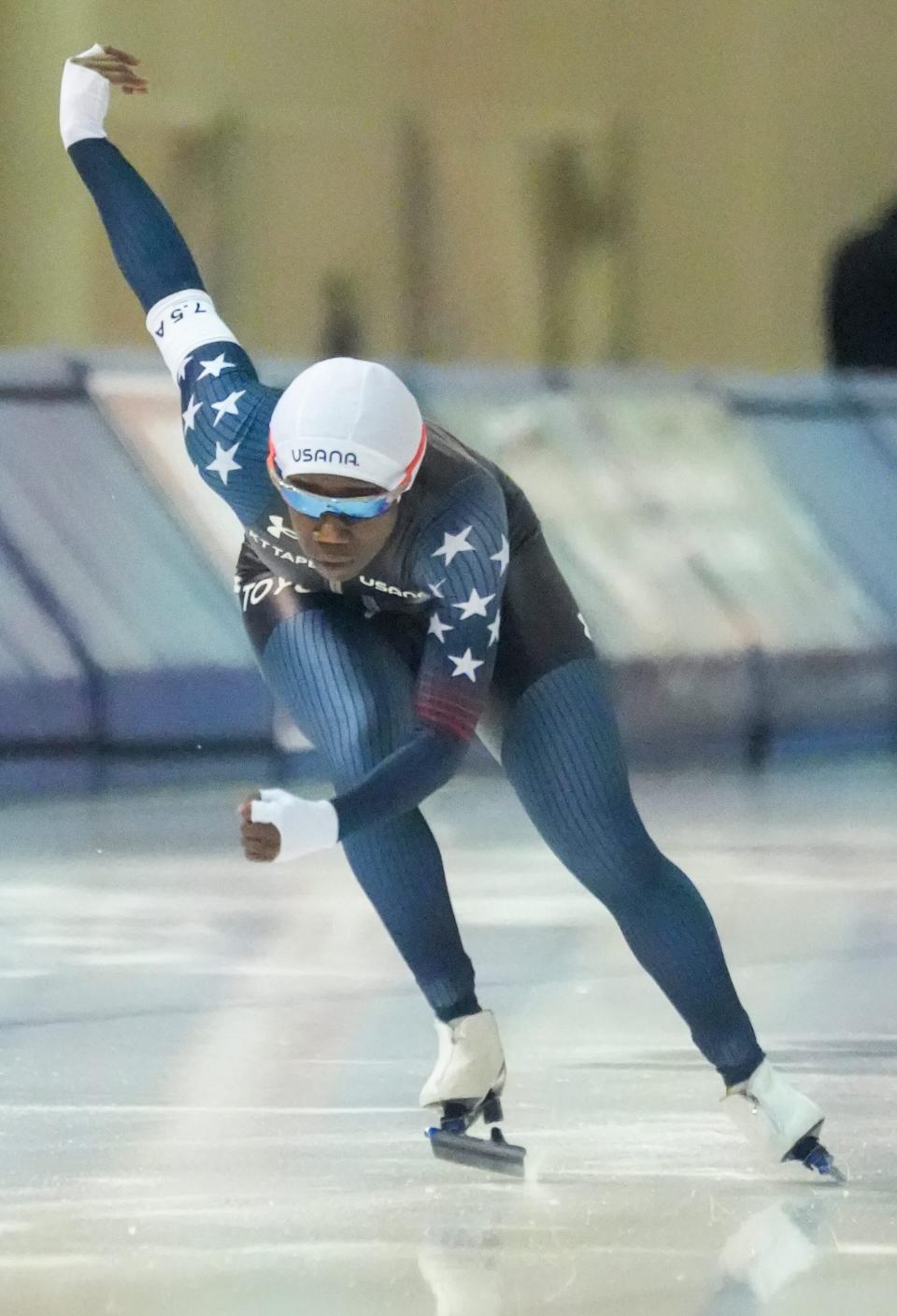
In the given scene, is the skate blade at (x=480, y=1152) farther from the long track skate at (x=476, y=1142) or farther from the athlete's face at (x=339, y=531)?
the athlete's face at (x=339, y=531)

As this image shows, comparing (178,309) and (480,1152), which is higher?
(178,309)

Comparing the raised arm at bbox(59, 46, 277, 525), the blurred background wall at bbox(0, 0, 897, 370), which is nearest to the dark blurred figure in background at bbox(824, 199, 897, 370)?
the blurred background wall at bbox(0, 0, 897, 370)

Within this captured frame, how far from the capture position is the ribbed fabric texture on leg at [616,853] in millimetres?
3051

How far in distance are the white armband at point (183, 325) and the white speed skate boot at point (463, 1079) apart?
39.9 inches

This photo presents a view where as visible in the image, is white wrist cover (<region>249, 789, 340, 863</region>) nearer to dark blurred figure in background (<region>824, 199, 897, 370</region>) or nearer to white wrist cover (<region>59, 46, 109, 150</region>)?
white wrist cover (<region>59, 46, 109, 150</region>)

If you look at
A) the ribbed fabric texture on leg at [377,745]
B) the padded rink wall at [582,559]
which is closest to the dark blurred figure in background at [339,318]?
Result: the padded rink wall at [582,559]

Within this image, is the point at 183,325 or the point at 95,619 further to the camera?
the point at 95,619

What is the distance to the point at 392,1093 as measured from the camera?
140 inches

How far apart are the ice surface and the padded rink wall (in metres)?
1.58

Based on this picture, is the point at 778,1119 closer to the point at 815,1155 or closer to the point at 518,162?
the point at 815,1155

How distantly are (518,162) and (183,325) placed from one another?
695 cm

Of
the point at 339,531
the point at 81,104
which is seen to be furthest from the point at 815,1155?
the point at 81,104

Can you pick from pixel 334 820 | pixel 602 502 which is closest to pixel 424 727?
pixel 334 820

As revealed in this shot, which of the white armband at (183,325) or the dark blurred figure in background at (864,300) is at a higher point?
the white armband at (183,325)
